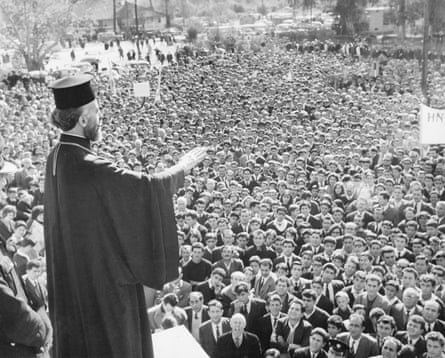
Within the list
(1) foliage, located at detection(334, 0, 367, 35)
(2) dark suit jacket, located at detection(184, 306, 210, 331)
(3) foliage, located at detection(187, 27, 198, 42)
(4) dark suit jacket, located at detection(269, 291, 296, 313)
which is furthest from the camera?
(3) foliage, located at detection(187, 27, 198, 42)

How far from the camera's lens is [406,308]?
5918 mm

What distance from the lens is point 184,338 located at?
299cm

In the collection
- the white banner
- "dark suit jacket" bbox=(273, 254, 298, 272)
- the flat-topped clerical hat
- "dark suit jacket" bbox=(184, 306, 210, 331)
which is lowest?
"dark suit jacket" bbox=(184, 306, 210, 331)

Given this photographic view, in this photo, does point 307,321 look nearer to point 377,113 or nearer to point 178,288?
point 178,288

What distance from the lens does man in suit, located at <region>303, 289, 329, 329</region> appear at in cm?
Result: 590

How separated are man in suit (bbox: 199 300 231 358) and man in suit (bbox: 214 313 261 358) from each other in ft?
0.47

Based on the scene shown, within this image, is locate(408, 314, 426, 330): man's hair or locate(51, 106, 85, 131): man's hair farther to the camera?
locate(408, 314, 426, 330): man's hair

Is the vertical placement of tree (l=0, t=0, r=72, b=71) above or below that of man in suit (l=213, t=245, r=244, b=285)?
above

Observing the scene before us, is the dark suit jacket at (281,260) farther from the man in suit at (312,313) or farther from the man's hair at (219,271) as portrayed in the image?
the man in suit at (312,313)

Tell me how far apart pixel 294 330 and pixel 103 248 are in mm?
3881

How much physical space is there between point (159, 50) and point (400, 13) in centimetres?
1341

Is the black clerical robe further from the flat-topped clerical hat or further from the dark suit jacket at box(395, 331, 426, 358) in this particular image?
the dark suit jacket at box(395, 331, 426, 358)

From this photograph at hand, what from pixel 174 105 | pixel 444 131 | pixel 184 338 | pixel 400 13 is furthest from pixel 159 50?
pixel 184 338

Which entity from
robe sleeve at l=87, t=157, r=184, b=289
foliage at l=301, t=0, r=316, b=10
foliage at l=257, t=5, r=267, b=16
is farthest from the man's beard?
foliage at l=257, t=5, r=267, b=16
